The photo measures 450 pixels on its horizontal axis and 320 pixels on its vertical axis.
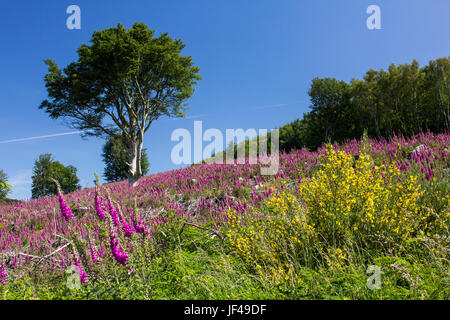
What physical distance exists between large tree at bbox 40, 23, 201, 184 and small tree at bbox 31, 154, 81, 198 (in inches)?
474

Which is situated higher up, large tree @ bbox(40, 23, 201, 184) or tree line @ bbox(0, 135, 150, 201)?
large tree @ bbox(40, 23, 201, 184)

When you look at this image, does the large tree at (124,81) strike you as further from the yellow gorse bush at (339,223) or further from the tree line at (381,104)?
the yellow gorse bush at (339,223)

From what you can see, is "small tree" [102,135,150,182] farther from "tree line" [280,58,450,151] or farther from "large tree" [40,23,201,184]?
"tree line" [280,58,450,151]

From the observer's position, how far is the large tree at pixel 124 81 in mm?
18922

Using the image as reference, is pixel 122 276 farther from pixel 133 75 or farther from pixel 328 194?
pixel 133 75

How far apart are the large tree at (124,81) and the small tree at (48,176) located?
12038mm

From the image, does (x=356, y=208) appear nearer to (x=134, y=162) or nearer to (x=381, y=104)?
(x=134, y=162)

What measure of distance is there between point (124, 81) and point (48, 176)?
1841cm

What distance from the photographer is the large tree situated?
1892cm

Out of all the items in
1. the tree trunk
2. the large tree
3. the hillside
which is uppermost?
the large tree

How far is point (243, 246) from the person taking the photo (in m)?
3.64

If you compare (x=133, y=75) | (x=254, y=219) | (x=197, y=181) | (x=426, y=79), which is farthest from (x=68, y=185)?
(x=426, y=79)

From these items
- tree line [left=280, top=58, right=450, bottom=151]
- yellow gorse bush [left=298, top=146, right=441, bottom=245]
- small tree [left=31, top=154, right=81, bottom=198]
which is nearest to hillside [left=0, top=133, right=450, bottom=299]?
yellow gorse bush [left=298, top=146, right=441, bottom=245]
